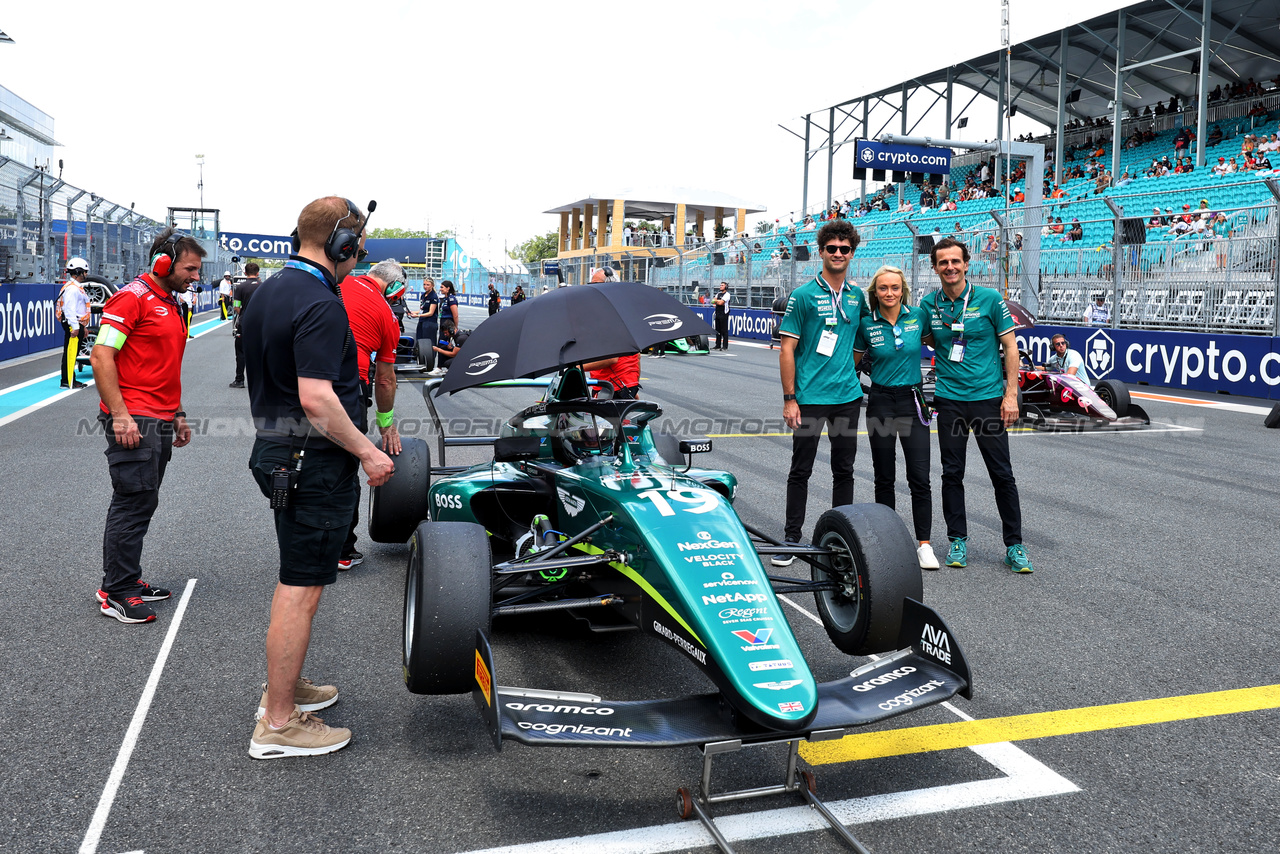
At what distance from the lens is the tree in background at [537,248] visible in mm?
133250

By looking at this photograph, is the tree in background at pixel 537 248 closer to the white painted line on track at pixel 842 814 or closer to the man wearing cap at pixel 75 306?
the man wearing cap at pixel 75 306

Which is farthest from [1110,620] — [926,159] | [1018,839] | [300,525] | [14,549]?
[926,159]

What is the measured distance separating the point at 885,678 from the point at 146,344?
11.8 ft

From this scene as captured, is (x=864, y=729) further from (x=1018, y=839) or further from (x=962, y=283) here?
(x=962, y=283)

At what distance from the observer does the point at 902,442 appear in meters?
5.32

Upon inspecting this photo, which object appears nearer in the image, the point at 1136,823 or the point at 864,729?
the point at 1136,823

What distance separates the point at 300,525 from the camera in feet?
10.2

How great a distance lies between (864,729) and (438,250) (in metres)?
68.3

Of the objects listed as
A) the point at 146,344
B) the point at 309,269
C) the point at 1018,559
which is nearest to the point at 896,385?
the point at 1018,559

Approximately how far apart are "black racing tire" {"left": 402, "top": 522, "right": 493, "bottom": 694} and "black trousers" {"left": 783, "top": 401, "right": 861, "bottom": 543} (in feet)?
8.12

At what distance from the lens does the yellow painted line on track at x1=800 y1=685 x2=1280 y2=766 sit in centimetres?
326

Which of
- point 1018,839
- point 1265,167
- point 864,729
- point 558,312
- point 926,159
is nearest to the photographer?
point 1018,839

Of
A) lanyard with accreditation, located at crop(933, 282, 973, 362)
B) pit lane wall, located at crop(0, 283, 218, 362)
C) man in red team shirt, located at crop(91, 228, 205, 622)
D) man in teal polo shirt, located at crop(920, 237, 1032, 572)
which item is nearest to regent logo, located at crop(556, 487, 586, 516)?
man in red team shirt, located at crop(91, 228, 205, 622)

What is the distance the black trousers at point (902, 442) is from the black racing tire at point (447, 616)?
2812 mm
